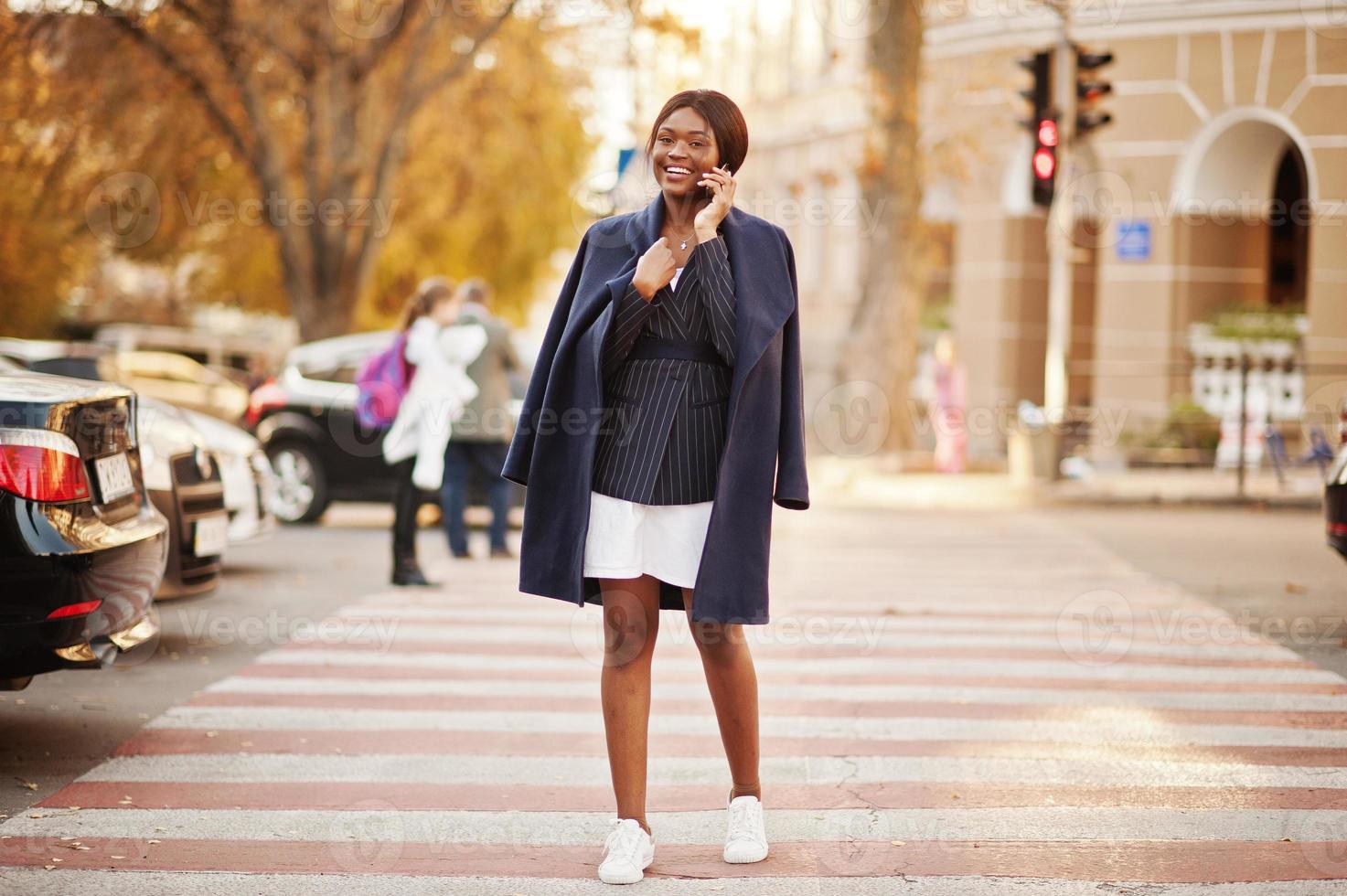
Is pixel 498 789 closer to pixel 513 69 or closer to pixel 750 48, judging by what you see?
pixel 513 69

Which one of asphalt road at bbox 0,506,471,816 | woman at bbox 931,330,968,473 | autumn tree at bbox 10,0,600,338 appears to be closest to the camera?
asphalt road at bbox 0,506,471,816

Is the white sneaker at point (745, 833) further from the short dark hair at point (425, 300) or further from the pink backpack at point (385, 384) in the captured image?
the short dark hair at point (425, 300)

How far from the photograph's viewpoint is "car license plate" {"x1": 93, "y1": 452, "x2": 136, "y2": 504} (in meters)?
5.72

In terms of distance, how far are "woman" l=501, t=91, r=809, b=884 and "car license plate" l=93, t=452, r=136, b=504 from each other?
6.47 ft

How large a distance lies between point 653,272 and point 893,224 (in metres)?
16.9

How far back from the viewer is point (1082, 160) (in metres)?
23.2

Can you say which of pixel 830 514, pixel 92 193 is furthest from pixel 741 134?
pixel 92 193

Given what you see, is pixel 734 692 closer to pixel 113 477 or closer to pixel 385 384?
pixel 113 477

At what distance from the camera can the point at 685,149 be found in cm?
436

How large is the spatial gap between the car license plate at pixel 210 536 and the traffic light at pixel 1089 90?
34.5 feet

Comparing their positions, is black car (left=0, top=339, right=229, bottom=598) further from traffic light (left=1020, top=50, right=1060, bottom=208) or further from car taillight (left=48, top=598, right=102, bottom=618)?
traffic light (left=1020, top=50, right=1060, bottom=208)

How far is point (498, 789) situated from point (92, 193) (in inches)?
725

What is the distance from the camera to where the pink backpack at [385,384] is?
10.6 meters

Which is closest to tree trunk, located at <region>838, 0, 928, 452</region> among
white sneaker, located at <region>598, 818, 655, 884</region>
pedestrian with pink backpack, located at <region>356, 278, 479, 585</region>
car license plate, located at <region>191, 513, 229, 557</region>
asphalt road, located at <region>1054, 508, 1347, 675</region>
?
asphalt road, located at <region>1054, 508, 1347, 675</region>
